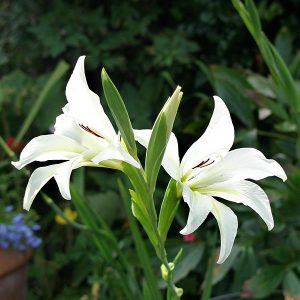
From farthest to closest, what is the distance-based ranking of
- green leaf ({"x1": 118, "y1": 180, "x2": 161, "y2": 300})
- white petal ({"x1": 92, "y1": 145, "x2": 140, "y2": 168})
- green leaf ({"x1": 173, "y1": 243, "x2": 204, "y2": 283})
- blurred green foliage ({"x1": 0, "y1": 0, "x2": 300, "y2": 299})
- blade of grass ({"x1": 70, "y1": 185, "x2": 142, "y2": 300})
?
blurred green foliage ({"x1": 0, "y1": 0, "x2": 300, "y2": 299}), green leaf ({"x1": 173, "y1": 243, "x2": 204, "y2": 283}), blade of grass ({"x1": 70, "y1": 185, "x2": 142, "y2": 300}), green leaf ({"x1": 118, "y1": 180, "x2": 161, "y2": 300}), white petal ({"x1": 92, "y1": 145, "x2": 140, "y2": 168})

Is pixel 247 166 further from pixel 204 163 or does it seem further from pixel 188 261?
pixel 188 261

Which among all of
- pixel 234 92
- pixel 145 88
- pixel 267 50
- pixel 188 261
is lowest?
pixel 188 261

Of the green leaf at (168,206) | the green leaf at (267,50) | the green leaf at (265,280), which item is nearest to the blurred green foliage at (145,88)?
the green leaf at (265,280)

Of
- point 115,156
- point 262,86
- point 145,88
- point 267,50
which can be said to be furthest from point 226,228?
point 145,88

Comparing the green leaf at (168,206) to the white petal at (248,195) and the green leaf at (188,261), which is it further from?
the green leaf at (188,261)

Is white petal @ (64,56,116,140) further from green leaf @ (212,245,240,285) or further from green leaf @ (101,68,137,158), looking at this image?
green leaf @ (212,245,240,285)

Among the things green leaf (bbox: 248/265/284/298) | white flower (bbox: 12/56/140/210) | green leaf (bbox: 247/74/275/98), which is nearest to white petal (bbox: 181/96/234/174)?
white flower (bbox: 12/56/140/210)
